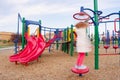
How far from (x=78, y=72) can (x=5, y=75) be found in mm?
2365

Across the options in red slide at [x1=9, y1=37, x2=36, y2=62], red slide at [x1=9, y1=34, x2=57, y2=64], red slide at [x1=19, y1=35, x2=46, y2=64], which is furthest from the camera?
red slide at [x1=9, y1=37, x2=36, y2=62]

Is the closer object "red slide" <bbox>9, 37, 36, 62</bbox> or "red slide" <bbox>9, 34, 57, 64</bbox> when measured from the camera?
"red slide" <bbox>9, 34, 57, 64</bbox>

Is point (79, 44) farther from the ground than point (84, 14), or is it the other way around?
point (84, 14)

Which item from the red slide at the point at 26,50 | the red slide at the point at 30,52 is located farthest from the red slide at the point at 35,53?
the red slide at the point at 26,50

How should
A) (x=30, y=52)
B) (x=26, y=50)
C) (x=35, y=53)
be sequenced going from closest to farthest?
1. (x=35, y=53)
2. (x=30, y=52)
3. (x=26, y=50)

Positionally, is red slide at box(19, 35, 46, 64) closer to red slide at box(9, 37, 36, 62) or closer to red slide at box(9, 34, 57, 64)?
red slide at box(9, 34, 57, 64)

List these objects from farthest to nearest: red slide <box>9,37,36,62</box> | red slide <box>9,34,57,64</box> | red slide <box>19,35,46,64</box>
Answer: red slide <box>9,37,36,62</box>
red slide <box>9,34,57,64</box>
red slide <box>19,35,46,64</box>

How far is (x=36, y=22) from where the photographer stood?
14.4 metres

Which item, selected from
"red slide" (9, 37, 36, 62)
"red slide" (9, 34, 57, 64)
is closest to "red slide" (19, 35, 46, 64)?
"red slide" (9, 34, 57, 64)

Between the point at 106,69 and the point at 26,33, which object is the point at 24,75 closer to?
the point at 106,69

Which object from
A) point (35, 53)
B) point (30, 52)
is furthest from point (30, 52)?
point (35, 53)

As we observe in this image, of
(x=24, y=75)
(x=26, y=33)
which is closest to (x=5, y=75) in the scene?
(x=24, y=75)

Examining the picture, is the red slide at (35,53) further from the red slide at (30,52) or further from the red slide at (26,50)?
the red slide at (26,50)

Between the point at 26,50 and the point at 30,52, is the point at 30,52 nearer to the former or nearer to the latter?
the point at 30,52
